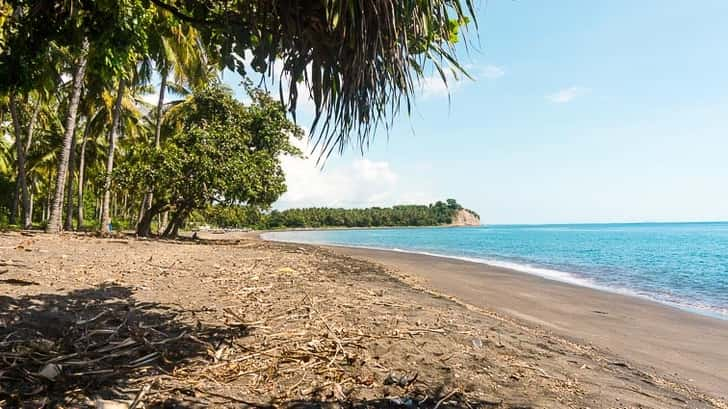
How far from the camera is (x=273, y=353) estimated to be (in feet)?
10.4

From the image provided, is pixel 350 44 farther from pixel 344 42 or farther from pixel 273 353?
pixel 273 353

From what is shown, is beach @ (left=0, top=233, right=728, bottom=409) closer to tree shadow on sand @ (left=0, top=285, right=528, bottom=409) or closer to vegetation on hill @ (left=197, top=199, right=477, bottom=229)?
tree shadow on sand @ (left=0, top=285, right=528, bottom=409)

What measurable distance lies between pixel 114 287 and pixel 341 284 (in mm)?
3302

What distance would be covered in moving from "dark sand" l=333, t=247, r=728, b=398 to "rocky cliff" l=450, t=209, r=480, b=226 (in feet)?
520

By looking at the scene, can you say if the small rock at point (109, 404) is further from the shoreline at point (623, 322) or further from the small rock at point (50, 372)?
the shoreline at point (623, 322)

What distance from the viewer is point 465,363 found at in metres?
3.33

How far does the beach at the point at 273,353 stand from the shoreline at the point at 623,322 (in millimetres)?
123

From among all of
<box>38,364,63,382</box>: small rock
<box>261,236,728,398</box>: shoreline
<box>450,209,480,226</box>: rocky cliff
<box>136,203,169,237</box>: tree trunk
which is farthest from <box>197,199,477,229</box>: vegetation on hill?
<box>38,364,63,382</box>: small rock

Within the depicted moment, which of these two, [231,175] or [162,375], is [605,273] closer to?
[231,175]

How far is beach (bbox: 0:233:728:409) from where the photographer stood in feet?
8.36

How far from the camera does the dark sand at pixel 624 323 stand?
527cm

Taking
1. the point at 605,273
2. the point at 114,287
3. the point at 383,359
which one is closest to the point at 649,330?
the point at 383,359

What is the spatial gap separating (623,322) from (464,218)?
17327 centimetres

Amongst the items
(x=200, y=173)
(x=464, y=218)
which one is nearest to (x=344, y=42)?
(x=200, y=173)
